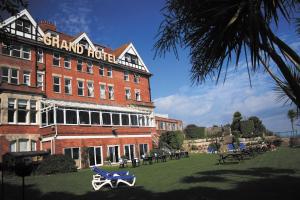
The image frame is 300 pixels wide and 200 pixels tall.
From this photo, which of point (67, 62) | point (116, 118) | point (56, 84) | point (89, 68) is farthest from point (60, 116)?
point (89, 68)

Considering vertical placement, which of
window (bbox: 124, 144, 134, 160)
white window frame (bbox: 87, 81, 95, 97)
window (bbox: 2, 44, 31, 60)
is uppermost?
window (bbox: 2, 44, 31, 60)

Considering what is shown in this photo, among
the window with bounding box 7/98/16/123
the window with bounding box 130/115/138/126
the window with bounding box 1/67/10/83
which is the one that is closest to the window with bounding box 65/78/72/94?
the window with bounding box 1/67/10/83

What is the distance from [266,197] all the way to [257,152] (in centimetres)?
1961

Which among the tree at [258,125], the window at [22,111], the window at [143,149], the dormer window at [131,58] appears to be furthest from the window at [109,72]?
the tree at [258,125]

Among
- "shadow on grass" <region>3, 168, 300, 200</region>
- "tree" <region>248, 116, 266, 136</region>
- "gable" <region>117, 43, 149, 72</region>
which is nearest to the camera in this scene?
"shadow on grass" <region>3, 168, 300, 200</region>

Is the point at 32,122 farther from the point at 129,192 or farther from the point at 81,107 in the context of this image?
the point at 129,192

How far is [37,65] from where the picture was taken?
1230 inches

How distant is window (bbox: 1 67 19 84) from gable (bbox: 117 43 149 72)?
16029 mm

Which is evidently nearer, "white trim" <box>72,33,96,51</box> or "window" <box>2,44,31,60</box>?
"window" <box>2,44,31,60</box>

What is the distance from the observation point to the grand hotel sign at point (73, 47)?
32719mm

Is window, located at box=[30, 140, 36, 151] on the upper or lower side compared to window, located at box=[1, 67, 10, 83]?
lower

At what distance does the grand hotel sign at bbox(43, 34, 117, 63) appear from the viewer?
32719mm

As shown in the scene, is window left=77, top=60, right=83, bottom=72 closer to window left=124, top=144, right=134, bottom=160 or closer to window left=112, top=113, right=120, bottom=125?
window left=112, top=113, right=120, bottom=125

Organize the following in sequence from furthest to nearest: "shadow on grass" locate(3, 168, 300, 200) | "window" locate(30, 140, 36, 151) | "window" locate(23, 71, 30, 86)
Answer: "window" locate(23, 71, 30, 86)
"window" locate(30, 140, 36, 151)
"shadow on grass" locate(3, 168, 300, 200)
